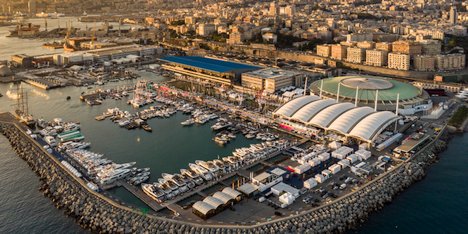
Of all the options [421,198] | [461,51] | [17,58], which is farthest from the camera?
[17,58]

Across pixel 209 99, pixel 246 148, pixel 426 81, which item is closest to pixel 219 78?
pixel 209 99

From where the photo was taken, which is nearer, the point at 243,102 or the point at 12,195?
the point at 12,195

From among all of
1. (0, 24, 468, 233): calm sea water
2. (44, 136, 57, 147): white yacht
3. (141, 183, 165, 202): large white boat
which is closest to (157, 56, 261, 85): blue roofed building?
(0, 24, 468, 233): calm sea water

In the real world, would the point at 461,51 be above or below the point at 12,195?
above

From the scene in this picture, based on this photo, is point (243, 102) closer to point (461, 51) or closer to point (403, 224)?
point (403, 224)

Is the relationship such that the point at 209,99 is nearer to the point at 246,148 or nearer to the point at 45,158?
the point at 246,148

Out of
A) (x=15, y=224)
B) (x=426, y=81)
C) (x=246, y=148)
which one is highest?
(x=426, y=81)

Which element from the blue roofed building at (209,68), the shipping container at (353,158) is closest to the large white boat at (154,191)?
the shipping container at (353,158)

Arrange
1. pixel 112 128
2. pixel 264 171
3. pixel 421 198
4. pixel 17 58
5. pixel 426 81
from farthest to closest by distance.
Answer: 1. pixel 17 58
2. pixel 426 81
3. pixel 112 128
4. pixel 264 171
5. pixel 421 198
